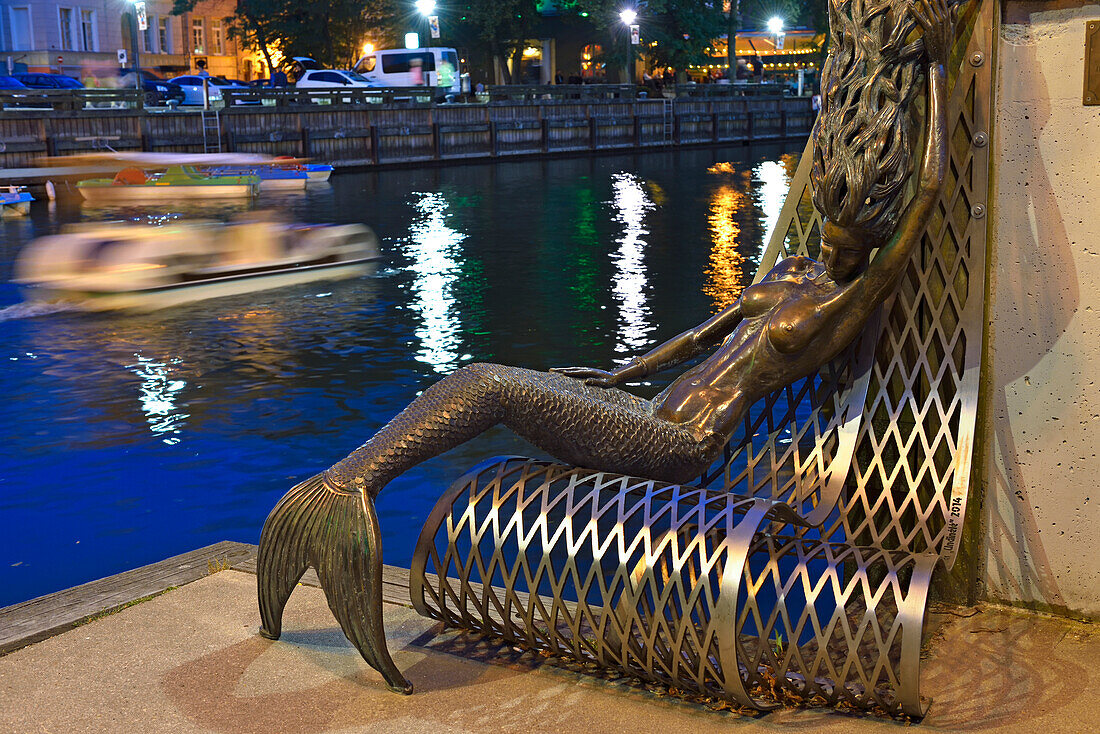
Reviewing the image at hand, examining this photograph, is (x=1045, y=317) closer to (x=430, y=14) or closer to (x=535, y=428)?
(x=535, y=428)

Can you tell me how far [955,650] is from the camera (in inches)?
143

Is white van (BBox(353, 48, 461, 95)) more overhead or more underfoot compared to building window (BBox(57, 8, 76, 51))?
more underfoot

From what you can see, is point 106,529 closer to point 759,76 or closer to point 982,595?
point 982,595

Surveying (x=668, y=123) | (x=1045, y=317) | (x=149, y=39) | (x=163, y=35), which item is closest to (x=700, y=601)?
(x=1045, y=317)

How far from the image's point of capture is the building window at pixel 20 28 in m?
54.3

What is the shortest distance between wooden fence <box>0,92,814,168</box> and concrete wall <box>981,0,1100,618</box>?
26.7 meters

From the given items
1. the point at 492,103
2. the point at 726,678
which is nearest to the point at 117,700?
the point at 726,678

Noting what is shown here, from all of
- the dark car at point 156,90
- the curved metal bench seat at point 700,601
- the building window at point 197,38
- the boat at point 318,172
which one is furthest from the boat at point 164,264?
the building window at point 197,38

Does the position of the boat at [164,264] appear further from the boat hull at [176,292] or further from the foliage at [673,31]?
the foliage at [673,31]

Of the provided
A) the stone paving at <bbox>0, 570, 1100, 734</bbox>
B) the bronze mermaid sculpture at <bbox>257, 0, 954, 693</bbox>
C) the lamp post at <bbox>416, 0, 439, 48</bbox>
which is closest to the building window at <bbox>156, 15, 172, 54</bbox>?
the lamp post at <bbox>416, 0, 439, 48</bbox>

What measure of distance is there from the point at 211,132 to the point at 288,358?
843 inches

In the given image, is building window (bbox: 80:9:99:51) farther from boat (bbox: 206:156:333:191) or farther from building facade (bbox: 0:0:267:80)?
boat (bbox: 206:156:333:191)

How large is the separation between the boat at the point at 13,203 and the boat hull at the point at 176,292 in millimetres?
8739

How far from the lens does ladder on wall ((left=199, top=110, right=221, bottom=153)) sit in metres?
30.5
